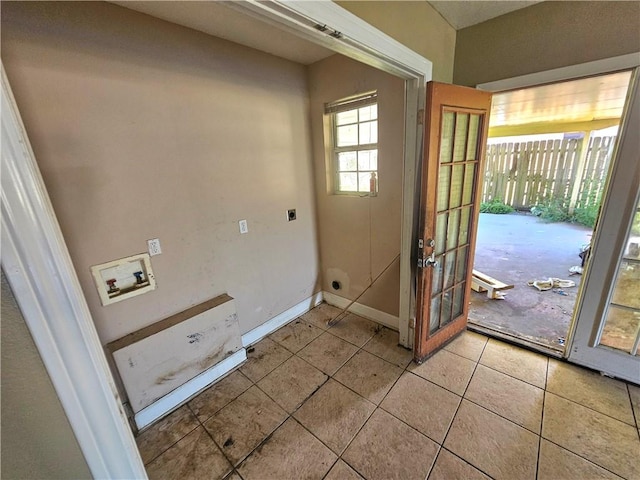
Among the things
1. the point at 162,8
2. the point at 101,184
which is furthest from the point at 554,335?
the point at 162,8

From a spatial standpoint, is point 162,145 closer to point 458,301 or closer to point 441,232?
point 441,232

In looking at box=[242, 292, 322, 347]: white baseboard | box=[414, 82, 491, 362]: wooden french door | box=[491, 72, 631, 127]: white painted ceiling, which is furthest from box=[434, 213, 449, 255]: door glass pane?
box=[242, 292, 322, 347]: white baseboard

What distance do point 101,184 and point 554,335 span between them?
3.69m

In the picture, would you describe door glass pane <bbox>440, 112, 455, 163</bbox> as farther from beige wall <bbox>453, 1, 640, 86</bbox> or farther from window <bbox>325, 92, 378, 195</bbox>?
window <bbox>325, 92, 378, 195</bbox>

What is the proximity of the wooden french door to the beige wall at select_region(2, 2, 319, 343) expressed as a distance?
133 cm

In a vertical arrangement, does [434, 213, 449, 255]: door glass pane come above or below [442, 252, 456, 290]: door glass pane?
above

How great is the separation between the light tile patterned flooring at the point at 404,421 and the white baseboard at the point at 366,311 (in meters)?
0.33

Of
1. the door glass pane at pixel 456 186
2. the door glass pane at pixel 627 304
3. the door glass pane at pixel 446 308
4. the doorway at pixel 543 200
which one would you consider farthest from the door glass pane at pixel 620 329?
the door glass pane at pixel 456 186

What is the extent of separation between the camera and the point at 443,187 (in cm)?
193

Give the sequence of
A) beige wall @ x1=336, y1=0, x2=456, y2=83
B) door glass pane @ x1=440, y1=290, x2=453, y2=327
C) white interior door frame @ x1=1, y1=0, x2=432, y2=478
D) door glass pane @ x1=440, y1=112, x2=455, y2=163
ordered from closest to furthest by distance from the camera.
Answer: white interior door frame @ x1=1, y1=0, x2=432, y2=478 < beige wall @ x1=336, y1=0, x2=456, y2=83 < door glass pane @ x1=440, y1=112, x2=455, y2=163 < door glass pane @ x1=440, y1=290, x2=453, y2=327

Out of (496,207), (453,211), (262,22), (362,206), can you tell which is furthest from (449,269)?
(496,207)

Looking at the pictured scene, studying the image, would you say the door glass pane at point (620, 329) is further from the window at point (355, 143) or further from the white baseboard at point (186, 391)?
the white baseboard at point (186, 391)

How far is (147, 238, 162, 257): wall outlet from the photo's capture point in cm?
175

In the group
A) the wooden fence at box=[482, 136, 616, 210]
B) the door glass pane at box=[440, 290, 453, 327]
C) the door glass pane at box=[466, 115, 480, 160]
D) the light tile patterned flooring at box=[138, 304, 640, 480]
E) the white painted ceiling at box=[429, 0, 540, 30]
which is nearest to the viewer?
the light tile patterned flooring at box=[138, 304, 640, 480]
